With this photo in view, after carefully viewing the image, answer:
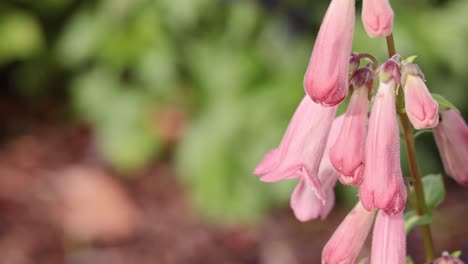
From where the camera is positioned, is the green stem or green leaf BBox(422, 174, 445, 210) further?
green leaf BBox(422, 174, 445, 210)

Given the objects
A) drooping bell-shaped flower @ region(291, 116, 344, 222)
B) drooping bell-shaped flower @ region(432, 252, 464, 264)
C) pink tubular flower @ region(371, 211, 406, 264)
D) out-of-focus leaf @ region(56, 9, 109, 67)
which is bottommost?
drooping bell-shaped flower @ region(432, 252, 464, 264)

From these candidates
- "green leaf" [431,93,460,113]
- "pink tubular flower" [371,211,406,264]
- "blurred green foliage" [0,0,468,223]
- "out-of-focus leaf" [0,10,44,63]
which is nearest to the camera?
"pink tubular flower" [371,211,406,264]

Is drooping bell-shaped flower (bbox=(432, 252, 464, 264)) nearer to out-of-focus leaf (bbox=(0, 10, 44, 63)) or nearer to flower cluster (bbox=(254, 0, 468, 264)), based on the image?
flower cluster (bbox=(254, 0, 468, 264))

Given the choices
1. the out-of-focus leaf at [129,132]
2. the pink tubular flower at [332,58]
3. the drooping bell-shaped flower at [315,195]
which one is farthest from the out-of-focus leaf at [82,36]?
the pink tubular flower at [332,58]

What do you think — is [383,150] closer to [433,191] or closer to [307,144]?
[307,144]

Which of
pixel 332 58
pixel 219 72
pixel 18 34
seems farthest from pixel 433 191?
pixel 18 34

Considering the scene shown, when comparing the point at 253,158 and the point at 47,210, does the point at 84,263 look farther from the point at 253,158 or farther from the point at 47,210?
the point at 253,158

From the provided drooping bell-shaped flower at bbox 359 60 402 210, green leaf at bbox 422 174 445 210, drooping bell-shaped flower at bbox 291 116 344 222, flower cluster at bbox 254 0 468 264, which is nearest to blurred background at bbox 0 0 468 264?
green leaf at bbox 422 174 445 210
